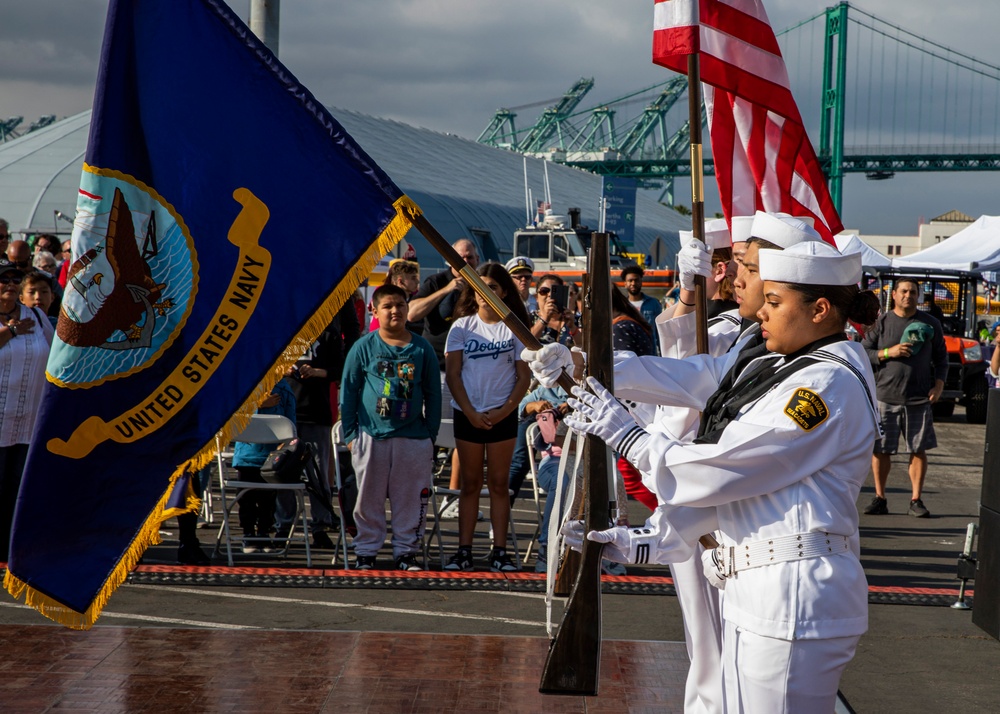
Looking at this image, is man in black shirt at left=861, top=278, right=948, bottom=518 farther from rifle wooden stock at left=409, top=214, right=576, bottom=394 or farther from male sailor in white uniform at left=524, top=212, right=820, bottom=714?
rifle wooden stock at left=409, top=214, right=576, bottom=394

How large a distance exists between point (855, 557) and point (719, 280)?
6.65 ft

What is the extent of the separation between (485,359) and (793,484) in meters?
4.81

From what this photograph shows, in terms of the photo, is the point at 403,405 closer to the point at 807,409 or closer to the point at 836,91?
the point at 807,409

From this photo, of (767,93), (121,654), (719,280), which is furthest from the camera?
(121,654)

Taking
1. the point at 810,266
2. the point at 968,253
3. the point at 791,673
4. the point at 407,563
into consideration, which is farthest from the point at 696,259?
the point at 968,253

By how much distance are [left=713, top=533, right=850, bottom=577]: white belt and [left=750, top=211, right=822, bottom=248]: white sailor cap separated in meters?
1.01

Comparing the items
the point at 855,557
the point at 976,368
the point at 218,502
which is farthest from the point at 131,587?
the point at 976,368

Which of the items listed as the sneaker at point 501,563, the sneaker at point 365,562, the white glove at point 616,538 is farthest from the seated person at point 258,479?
the white glove at point 616,538

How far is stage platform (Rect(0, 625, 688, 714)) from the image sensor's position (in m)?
5.06

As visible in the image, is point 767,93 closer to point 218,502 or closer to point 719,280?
point 719,280

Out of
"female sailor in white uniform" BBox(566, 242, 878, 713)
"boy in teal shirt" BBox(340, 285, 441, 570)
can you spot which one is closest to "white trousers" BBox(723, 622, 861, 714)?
"female sailor in white uniform" BBox(566, 242, 878, 713)

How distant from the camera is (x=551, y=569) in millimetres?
3789

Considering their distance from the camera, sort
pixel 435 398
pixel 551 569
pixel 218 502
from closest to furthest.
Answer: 1. pixel 551 569
2. pixel 435 398
3. pixel 218 502

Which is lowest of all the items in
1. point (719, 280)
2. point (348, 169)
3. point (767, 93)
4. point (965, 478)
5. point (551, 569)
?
point (965, 478)
